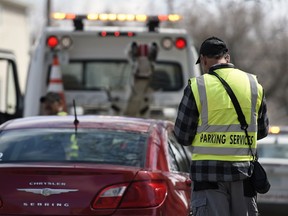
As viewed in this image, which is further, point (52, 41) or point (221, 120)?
point (52, 41)

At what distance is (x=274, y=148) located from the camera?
12.2 metres

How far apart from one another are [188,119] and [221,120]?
207 mm

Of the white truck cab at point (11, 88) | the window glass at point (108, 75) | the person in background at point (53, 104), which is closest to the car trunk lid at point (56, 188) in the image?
the person in background at point (53, 104)

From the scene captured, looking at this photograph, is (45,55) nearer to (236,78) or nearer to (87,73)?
(87,73)

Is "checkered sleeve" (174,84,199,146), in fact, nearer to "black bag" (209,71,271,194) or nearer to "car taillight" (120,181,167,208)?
"black bag" (209,71,271,194)

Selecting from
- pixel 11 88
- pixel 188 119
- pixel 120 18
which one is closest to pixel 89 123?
pixel 188 119

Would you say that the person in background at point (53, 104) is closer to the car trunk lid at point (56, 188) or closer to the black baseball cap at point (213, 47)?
the car trunk lid at point (56, 188)

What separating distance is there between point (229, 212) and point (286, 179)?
5975 millimetres

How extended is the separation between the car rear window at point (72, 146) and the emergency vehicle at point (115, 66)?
442cm

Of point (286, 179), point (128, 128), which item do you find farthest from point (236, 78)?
point (286, 179)

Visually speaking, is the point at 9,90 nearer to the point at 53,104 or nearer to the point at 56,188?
the point at 53,104

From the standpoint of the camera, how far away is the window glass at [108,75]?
1258cm

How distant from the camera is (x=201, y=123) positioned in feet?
19.2

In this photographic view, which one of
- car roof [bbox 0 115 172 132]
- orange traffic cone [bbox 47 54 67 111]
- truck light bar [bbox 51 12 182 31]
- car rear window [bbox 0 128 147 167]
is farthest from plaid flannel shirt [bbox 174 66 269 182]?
truck light bar [bbox 51 12 182 31]
